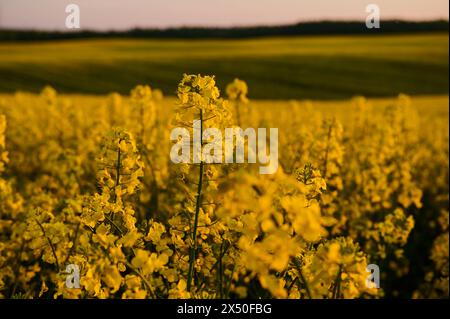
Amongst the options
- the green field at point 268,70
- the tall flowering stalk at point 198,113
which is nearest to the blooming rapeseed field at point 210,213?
the tall flowering stalk at point 198,113

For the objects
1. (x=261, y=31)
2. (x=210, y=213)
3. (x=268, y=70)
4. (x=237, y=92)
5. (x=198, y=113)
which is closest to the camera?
(x=198, y=113)

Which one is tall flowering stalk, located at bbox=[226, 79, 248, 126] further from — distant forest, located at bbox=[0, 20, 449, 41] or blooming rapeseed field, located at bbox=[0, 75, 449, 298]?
distant forest, located at bbox=[0, 20, 449, 41]

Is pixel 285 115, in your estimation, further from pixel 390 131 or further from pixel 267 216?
pixel 267 216

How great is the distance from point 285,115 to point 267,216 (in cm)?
1048

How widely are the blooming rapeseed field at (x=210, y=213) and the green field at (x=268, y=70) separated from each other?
2135cm

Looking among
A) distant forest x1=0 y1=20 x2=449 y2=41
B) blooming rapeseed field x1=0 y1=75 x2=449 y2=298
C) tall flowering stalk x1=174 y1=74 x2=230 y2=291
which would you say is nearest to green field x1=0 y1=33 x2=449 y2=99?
distant forest x1=0 y1=20 x2=449 y2=41

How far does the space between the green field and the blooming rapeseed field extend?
2135 centimetres

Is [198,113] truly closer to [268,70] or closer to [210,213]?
[210,213]

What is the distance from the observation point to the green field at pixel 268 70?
1238 inches

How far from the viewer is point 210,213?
3.20 meters

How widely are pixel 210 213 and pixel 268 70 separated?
105 feet

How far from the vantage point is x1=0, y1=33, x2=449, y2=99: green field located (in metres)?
31.5

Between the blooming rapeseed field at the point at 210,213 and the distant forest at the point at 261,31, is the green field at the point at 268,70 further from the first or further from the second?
the blooming rapeseed field at the point at 210,213

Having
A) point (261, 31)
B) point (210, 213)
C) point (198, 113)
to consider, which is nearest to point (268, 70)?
point (261, 31)
